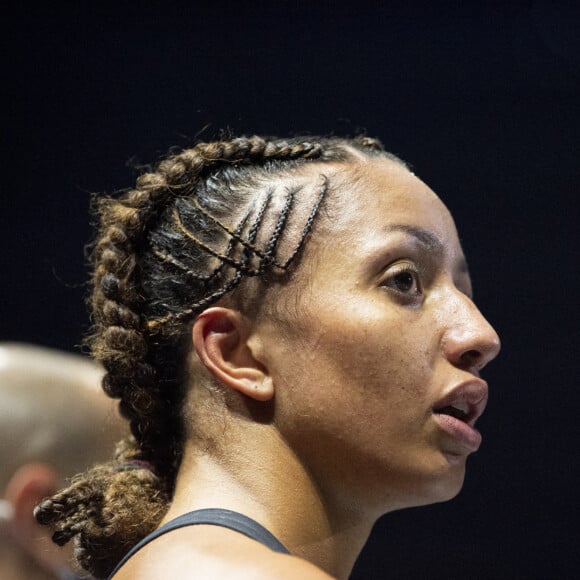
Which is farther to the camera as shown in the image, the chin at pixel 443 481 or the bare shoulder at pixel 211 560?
the chin at pixel 443 481

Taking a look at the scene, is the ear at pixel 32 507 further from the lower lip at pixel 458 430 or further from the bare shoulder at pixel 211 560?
the lower lip at pixel 458 430

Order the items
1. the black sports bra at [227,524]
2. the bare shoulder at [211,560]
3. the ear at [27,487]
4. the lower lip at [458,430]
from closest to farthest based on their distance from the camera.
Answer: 1. the bare shoulder at [211,560]
2. the black sports bra at [227,524]
3. the lower lip at [458,430]
4. the ear at [27,487]

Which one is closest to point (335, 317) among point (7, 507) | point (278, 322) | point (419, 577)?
point (278, 322)

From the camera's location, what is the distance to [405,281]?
1.36 m

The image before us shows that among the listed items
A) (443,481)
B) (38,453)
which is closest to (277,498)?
(443,481)

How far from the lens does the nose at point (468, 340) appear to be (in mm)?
1323

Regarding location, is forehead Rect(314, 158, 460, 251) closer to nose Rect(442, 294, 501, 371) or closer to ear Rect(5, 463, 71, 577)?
nose Rect(442, 294, 501, 371)

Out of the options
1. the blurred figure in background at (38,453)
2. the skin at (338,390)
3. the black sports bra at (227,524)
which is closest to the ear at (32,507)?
the blurred figure in background at (38,453)

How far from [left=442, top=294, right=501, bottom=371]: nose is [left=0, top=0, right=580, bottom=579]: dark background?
41.6 inches

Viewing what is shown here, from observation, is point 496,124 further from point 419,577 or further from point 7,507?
point 7,507

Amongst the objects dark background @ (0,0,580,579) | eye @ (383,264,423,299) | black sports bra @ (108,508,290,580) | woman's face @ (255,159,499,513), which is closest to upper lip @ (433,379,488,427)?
woman's face @ (255,159,499,513)

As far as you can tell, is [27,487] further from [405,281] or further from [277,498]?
[405,281]

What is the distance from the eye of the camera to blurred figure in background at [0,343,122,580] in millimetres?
1920

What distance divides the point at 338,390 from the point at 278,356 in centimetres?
10
